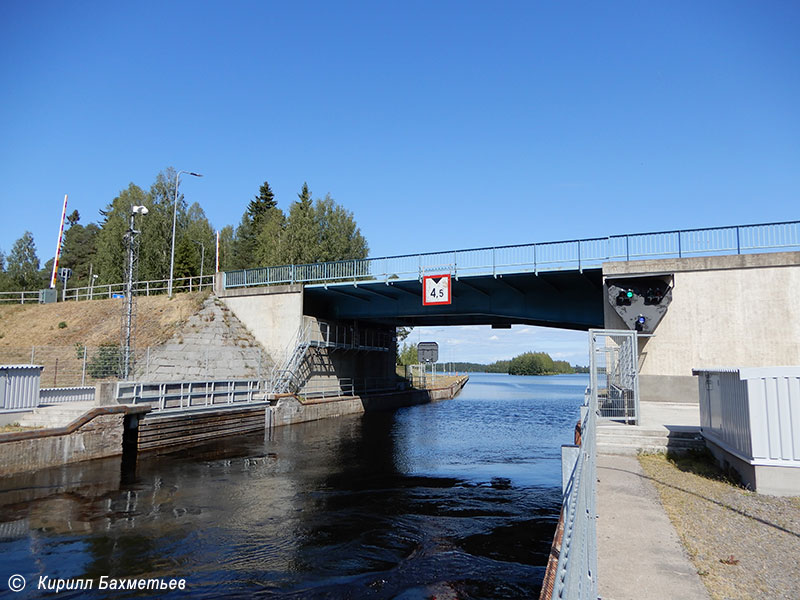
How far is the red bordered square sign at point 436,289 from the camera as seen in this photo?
2808cm

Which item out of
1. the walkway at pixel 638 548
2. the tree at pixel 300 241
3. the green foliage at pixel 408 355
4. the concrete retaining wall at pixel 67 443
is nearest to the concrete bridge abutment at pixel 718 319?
the walkway at pixel 638 548

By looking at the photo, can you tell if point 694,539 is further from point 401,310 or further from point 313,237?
point 313,237

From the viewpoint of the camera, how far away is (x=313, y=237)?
171 ft

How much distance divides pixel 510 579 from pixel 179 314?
29.1 meters

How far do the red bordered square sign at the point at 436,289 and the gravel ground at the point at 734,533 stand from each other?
1863cm

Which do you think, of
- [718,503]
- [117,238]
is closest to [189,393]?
[718,503]

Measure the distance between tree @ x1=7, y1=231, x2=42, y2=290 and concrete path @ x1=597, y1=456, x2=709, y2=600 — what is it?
252 ft

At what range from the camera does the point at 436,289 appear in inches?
1115

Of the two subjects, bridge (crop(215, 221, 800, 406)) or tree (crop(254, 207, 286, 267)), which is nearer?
bridge (crop(215, 221, 800, 406))

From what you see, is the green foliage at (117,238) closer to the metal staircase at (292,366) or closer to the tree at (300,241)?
the tree at (300,241)

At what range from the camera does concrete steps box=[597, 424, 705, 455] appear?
12.6 metres

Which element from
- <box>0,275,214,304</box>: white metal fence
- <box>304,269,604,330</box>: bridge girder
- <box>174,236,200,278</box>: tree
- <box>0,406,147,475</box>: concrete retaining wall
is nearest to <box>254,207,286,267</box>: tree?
<box>0,275,214,304</box>: white metal fence

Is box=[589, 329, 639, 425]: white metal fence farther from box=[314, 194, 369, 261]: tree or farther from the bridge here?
box=[314, 194, 369, 261]: tree

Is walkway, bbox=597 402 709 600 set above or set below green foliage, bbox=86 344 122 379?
below
